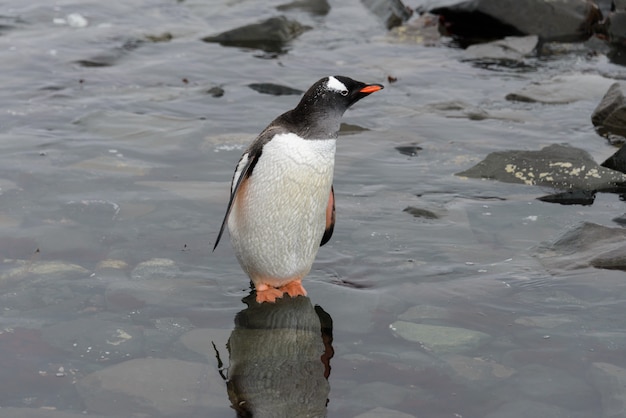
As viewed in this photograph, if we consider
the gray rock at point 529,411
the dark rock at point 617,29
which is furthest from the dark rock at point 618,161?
the dark rock at point 617,29

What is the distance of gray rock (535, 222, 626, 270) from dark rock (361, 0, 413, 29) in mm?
7786

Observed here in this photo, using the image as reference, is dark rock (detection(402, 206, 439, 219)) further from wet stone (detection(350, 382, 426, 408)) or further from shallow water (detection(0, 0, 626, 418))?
wet stone (detection(350, 382, 426, 408))

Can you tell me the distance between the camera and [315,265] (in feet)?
22.4

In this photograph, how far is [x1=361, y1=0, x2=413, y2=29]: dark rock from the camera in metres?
14.4

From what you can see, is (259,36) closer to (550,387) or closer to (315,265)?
(315,265)

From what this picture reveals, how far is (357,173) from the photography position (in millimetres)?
8617

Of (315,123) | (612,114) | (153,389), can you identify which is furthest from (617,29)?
(153,389)

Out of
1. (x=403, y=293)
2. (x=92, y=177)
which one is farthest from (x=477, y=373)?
(x=92, y=177)

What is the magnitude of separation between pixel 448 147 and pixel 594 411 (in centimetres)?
459

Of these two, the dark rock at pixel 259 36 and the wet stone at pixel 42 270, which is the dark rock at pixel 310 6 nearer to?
the dark rock at pixel 259 36

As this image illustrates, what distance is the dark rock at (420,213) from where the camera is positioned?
25.0 ft

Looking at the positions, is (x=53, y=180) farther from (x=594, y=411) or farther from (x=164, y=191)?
(x=594, y=411)

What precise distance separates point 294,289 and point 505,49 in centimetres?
747

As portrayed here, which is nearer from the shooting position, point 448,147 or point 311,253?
point 311,253
